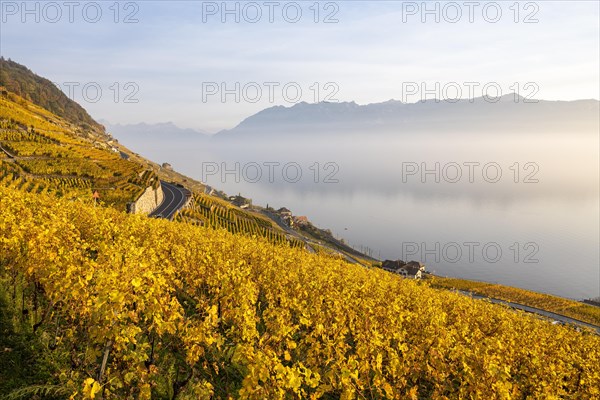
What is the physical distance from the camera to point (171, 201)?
8081 centimetres

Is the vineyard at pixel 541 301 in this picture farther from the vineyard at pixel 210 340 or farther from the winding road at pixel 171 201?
the winding road at pixel 171 201

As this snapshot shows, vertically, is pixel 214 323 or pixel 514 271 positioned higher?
pixel 214 323

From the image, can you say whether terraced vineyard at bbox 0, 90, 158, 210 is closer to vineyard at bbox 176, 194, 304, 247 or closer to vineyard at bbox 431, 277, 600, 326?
vineyard at bbox 176, 194, 304, 247

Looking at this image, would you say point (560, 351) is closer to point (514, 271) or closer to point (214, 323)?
point (214, 323)

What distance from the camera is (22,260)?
427 inches

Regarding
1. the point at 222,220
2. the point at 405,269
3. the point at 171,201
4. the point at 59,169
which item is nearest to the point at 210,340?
the point at 59,169

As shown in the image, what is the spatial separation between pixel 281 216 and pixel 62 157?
81.6m

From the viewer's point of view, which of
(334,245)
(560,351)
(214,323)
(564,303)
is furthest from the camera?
(334,245)

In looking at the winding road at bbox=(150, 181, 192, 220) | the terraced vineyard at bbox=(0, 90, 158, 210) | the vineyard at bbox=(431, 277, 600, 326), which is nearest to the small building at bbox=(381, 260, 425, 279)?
the vineyard at bbox=(431, 277, 600, 326)

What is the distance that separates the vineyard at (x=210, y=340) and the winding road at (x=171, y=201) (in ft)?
171

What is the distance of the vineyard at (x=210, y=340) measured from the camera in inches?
311

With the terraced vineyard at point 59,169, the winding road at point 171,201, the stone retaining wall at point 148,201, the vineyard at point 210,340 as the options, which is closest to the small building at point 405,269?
the winding road at point 171,201

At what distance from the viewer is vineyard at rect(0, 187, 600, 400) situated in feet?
25.9

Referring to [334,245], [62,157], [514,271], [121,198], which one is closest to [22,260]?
[121,198]
